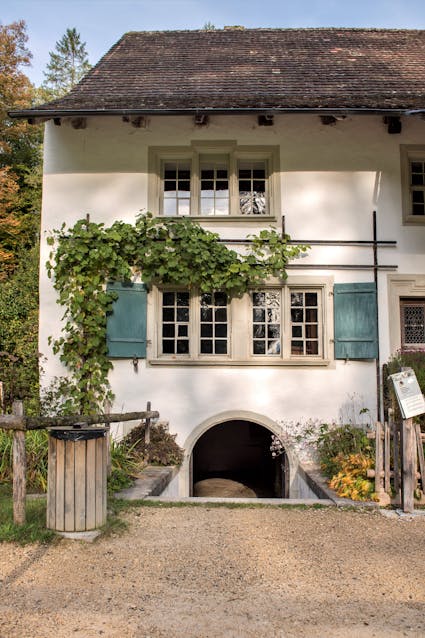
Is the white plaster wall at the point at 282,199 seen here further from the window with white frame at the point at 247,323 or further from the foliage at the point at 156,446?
the foliage at the point at 156,446

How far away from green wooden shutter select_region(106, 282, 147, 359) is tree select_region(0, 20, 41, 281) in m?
7.16

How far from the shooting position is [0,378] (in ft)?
29.8

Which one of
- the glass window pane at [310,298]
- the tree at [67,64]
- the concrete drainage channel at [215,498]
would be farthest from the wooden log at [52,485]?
the tree at [67,64]

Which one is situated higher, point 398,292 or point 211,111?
point 211,111

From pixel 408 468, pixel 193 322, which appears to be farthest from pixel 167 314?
pixel 408 468

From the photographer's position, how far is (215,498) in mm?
6215

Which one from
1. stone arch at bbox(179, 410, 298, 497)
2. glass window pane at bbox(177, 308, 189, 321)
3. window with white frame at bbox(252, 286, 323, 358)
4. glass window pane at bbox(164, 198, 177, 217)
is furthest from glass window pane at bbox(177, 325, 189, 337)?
glass window pane at bbox(164, 198, 177, 217)

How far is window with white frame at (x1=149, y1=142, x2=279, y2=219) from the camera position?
354 inches

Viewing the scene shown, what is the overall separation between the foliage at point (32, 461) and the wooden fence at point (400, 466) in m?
3.82

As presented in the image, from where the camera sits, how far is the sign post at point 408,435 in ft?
17.7

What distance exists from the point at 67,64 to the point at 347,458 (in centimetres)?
3183

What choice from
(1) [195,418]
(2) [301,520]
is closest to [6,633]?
(2) [301,520]

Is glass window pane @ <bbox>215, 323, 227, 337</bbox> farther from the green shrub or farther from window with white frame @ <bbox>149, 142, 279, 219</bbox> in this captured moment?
the green shrub

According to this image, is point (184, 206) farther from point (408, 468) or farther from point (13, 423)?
point (408, 468)
